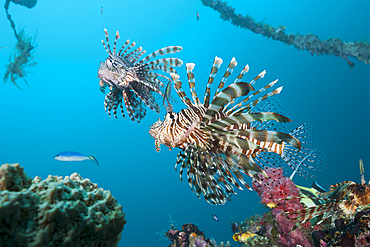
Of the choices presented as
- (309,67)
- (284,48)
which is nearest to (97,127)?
(284,48)

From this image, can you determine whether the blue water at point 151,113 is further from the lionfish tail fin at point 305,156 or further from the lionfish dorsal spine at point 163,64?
the lionfish tail fin at point 305,156

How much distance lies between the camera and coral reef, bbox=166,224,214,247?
626 centimetres

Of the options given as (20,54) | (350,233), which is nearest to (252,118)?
(350,233)

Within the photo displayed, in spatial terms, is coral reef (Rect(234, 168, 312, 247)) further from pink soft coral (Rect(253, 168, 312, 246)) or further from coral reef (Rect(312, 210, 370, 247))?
coral reef (Rect(312, 210, 370, 247))

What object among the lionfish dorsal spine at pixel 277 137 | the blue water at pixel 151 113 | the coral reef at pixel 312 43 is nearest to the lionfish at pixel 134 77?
the lionfish dorsal spine at pixel 277 137

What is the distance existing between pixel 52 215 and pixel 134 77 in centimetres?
300

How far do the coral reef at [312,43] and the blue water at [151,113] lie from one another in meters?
8.87

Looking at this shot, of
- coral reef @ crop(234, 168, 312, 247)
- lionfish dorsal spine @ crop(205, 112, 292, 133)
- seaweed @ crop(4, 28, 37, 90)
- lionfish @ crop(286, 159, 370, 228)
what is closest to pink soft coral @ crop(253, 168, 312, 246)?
coral reef @ crop(234, 168, 312, 247)

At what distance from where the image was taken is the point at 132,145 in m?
23.4

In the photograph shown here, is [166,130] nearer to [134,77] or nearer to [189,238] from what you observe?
[134,77]

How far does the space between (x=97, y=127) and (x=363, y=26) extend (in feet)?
112

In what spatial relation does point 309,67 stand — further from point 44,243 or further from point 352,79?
point 44,243

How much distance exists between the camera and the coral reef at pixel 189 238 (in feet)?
20.5

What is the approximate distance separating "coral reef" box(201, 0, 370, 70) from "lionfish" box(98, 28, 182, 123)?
9.72m
